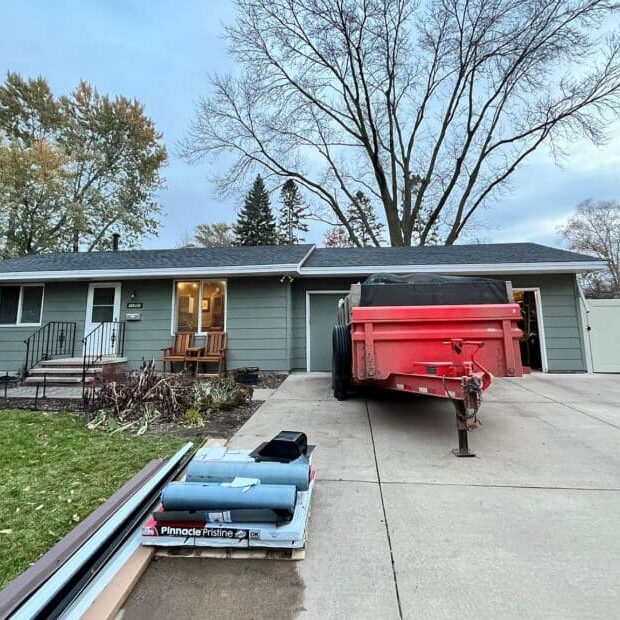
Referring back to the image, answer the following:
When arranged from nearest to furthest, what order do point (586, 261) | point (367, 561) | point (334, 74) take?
point (367, 561) < point (586, 261) < point (334, 74)

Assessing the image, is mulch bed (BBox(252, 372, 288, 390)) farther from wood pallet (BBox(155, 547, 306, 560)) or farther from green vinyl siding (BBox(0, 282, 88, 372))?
green vinyl siding (BBox(0, 282, 88, 372))

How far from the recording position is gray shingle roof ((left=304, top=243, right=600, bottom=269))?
293 inches

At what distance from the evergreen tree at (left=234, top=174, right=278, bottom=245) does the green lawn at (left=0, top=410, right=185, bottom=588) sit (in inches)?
904

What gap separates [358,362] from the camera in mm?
3299

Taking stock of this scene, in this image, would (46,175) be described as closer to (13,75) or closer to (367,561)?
(13,75)

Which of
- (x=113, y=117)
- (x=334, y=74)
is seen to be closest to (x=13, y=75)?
(x=113, y=117)

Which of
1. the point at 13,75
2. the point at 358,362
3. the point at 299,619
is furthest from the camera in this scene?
the point at 13,75

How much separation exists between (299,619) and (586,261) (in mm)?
8537

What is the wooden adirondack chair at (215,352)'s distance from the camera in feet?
23.3

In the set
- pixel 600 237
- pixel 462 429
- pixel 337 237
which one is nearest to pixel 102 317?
pixel 462 429

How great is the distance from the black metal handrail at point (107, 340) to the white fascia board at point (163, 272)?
114 cm

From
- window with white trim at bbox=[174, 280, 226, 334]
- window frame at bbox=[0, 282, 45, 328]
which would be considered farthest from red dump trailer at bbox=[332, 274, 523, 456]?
window frame at bbox=[0, 282, 45, 328]

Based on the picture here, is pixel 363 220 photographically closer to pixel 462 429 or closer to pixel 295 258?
pixel 295 258

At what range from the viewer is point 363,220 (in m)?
16.2
